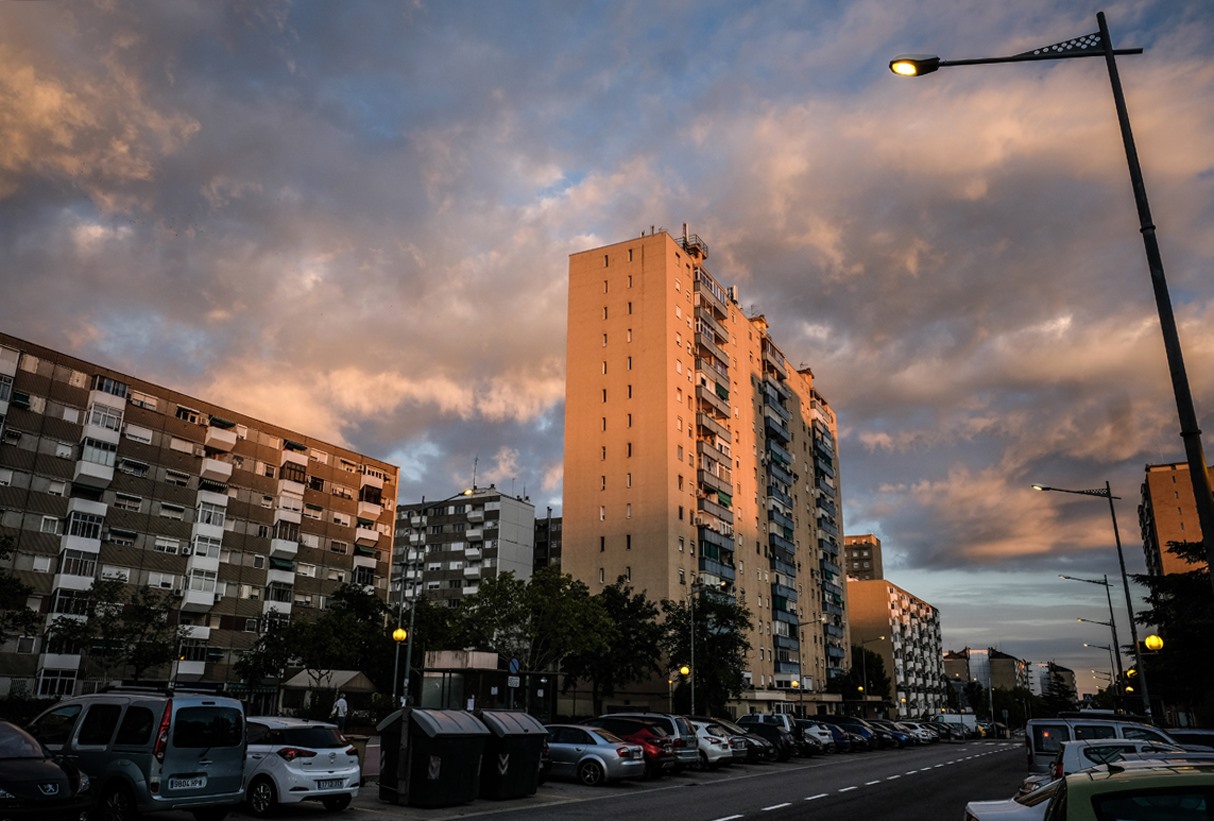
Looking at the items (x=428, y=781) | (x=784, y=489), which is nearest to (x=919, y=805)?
(x=428, y=781)

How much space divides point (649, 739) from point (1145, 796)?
2209cm

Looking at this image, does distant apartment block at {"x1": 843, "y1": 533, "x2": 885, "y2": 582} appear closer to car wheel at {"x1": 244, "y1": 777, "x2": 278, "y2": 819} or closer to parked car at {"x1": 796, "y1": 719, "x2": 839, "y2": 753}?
parked car at {"x1": 796, "y1": 719, "x2": 839, "y2": 753}

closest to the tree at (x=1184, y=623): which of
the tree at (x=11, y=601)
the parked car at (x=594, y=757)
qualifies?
the parked car at (x=594, y=757)

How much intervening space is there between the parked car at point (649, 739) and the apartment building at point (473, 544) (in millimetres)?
88096

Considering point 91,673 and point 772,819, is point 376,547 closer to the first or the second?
point 91,673

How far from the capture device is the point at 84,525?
199 feet

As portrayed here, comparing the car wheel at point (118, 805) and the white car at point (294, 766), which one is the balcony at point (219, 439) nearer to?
the white car at point (294, 766)

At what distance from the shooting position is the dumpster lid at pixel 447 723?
A: 17.1m

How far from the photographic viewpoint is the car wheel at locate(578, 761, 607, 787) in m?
23.3

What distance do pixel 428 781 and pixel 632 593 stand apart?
54633mm

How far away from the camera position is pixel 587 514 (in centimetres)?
7512

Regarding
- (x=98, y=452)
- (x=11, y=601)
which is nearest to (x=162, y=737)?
(x=11, y=601)

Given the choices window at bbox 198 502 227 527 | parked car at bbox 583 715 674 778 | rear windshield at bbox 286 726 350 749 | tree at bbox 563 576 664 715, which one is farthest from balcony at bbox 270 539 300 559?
rear windshield at bbox 286 726 350 749

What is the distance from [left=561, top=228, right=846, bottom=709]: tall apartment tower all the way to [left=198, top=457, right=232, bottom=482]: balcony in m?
28.3
